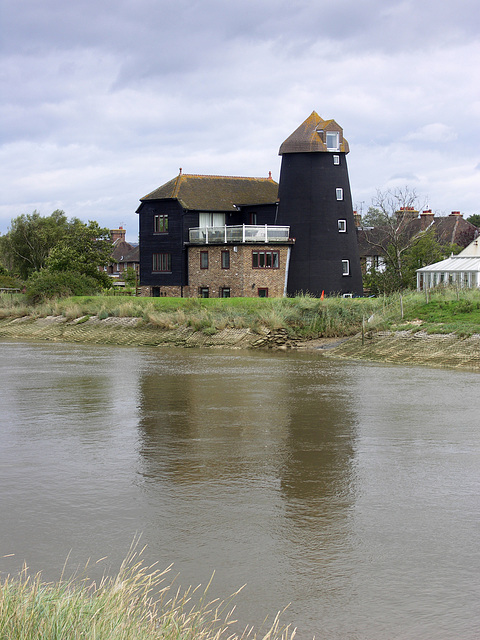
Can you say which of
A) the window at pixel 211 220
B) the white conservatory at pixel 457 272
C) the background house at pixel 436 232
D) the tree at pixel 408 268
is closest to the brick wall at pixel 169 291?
the window at pixel 211 220

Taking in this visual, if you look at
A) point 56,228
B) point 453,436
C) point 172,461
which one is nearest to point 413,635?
point 172,461

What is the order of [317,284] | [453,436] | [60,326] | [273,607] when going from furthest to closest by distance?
1. [317,284]
2. [60,326]
3. [453,436]
4. [273,607]

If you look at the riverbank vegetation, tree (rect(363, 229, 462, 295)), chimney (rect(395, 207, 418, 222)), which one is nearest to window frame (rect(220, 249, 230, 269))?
the riverbank vegetation

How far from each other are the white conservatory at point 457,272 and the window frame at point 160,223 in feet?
65.5

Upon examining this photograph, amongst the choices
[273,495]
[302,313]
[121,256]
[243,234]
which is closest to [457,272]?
[302,313]

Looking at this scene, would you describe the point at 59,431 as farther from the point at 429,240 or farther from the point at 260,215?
the point at 429,240

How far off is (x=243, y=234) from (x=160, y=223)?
8186 mm

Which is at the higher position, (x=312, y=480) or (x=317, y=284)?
(x=317, y=284)

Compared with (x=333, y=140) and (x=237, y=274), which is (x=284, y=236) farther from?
(x=333, y=140)

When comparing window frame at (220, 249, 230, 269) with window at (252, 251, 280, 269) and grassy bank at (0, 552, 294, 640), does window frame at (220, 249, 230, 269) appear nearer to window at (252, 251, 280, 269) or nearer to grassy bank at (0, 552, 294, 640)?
window at (252, 251, 280, 269)

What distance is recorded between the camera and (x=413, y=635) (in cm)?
746

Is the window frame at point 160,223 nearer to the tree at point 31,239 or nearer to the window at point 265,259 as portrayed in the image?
the window at point 265,259

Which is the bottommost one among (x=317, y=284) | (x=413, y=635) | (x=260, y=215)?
(x=413, y=635)

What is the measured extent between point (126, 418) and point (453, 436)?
25.0 feet
